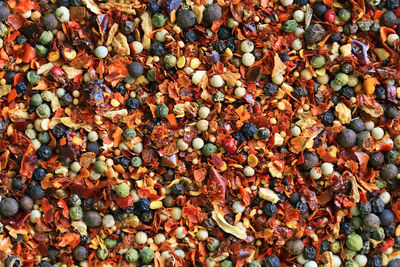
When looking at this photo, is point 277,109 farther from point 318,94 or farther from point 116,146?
point 116,146

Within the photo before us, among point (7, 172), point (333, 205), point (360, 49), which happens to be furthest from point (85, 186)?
point (360, 49)

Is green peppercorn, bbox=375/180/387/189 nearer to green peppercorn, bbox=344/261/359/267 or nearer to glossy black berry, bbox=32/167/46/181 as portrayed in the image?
green peppercorn, bbox=344/261/359/267

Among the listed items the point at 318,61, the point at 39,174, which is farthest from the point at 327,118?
the point at 39,174

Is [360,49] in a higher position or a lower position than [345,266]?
higher

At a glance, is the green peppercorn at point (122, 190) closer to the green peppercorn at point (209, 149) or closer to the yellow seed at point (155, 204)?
the yellow seed at point (155, 204)

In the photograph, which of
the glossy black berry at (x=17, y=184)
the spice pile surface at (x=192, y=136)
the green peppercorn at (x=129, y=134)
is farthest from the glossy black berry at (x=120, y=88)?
the glossy black berry at (x=17, y=184)

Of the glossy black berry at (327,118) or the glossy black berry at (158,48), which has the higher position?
the glossy black berry at (158,48)

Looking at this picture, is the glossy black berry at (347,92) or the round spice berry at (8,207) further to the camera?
the glossy black berry at (347,92)
